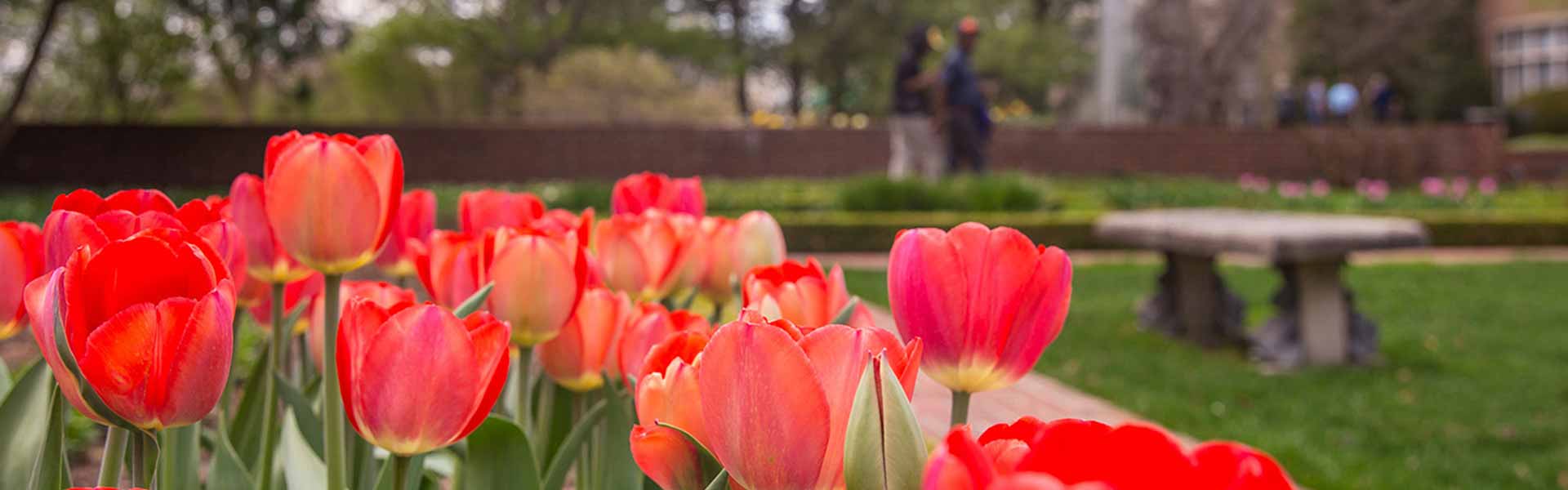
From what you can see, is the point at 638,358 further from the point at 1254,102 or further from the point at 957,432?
the point at 1254,102

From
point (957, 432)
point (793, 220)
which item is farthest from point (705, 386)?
point (793, 220)

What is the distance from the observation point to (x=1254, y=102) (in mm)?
25500

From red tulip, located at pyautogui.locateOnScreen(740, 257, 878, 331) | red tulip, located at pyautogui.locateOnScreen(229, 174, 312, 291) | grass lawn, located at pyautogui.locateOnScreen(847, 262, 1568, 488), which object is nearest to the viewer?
red tulip, located at pyautogui.locateOnScreen(740, 257, 878, 331)

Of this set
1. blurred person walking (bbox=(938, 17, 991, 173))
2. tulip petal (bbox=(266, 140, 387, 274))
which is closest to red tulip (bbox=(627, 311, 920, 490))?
tulip petal (bbox=(266, 140, 387, 274))

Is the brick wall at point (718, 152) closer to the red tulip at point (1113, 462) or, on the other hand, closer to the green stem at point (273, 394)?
the green stem at point (273, 394)

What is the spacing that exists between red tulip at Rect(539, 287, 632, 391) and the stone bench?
5245 millimetres

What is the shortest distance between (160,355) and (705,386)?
296mm

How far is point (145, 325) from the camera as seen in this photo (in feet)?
2.22

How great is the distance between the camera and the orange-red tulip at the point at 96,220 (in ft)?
2.64

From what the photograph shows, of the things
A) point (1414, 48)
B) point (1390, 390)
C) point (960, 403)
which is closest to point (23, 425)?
point (960, 403)

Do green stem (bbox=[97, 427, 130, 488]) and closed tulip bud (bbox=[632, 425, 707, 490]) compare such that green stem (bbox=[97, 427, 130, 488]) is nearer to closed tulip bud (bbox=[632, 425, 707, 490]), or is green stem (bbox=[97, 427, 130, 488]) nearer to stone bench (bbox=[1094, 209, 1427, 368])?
closed tulip bud (bbox=[632, 425, 707, 490])

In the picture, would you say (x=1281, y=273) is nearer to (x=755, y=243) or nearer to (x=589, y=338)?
(x=755, y=243)

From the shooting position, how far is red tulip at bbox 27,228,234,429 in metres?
0.68

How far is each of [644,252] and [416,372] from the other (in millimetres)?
545
